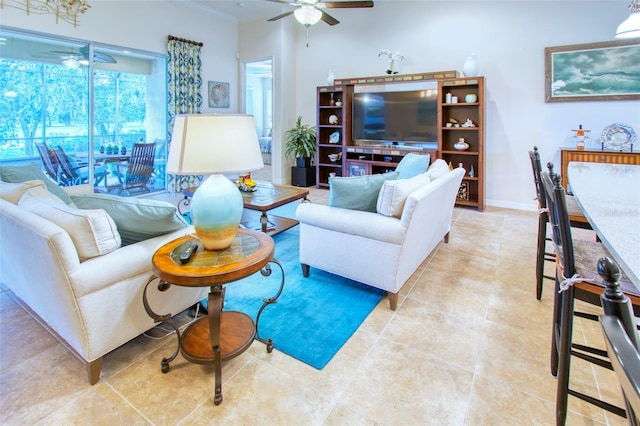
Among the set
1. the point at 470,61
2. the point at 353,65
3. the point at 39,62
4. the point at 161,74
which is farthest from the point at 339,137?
the point at 39,62

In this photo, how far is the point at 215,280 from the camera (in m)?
1.54

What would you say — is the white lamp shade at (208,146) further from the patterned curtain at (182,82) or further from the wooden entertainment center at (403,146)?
the patterned curtain at (182,82)

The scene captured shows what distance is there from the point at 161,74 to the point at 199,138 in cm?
544

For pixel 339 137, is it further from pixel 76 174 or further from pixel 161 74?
pixel 76 174

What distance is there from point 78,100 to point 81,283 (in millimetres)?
4758

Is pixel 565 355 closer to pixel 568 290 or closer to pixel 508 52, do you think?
pixel 568 290

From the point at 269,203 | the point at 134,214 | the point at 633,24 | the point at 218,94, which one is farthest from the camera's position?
the point at 218,94

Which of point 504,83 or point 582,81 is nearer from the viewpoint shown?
point 582,81

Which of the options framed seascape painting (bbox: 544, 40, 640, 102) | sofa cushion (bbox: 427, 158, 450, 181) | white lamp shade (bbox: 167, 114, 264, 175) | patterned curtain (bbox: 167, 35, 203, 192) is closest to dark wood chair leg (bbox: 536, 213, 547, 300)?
sofa cushion (bbox: 427, 158, 450, 181)

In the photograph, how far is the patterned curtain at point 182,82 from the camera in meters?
6.11

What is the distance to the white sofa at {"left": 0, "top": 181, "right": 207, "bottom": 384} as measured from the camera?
158cm

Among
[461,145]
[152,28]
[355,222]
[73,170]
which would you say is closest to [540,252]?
[355,222]

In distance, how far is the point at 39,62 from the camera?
4734 millimetres

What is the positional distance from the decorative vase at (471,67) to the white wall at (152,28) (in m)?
4.61
